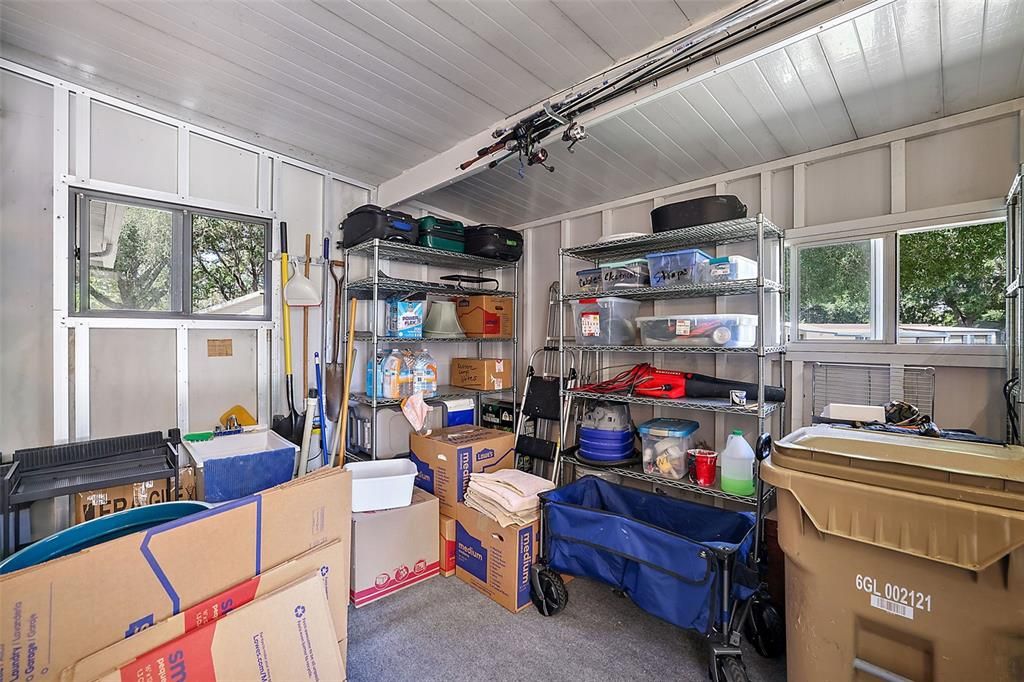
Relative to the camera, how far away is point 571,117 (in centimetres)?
194

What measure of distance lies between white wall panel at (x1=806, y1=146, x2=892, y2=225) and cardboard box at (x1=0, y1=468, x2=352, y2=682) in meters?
2.74

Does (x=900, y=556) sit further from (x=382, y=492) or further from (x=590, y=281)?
(x=382, y=492)

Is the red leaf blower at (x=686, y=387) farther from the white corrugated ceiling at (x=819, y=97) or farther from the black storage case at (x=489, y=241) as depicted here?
the black storage case at (x=489, y=241)

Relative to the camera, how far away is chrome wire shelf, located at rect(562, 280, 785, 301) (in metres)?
2.13

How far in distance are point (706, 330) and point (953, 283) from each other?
110cm

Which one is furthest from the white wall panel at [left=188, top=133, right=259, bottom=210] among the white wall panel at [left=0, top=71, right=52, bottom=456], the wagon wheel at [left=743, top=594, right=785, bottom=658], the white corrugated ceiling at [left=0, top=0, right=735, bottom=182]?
the wagon wheel at [left=743, top=594, right=785, bottom=658]

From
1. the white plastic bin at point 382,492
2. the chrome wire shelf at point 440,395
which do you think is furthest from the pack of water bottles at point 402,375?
the white plastic bin at point 382,492

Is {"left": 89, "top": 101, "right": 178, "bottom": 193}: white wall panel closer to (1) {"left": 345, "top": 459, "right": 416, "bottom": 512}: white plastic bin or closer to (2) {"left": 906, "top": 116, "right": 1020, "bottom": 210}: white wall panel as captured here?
(1) {"left": 345, "top": 459, "right": 416, "bottom": 512}: white plastic bin

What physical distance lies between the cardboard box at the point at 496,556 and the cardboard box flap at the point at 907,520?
1213mm

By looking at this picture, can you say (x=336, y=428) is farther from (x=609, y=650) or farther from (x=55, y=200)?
(x=609, y=650)

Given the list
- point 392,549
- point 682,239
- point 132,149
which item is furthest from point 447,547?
point 132,149

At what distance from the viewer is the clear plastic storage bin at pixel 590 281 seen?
2.67 m

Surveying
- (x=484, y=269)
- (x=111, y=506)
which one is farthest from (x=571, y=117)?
(x=111, y=506)

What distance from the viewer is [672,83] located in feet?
5.49
